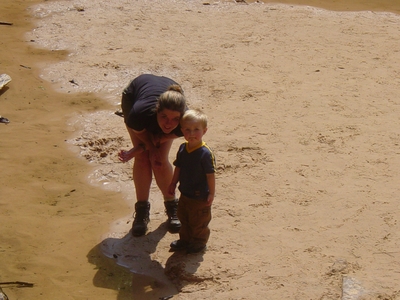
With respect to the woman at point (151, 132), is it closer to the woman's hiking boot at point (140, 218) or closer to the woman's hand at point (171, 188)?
the woman's hiking boot at point (140, 218)

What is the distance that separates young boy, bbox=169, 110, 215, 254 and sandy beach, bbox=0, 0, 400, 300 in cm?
18

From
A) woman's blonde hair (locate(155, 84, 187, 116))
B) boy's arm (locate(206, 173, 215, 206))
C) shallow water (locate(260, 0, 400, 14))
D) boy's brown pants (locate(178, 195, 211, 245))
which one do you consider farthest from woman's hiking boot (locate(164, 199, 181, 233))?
shallow water (locate(260, 0, 400, 14))

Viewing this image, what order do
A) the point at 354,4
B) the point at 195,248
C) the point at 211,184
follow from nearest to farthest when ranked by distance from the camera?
the point at 211,184 → the point at 195,248 → the point at 354,4

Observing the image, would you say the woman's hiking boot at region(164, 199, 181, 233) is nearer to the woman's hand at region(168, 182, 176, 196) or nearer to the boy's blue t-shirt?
the woman's hand at region(168, 182, 176, 196)

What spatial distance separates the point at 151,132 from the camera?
453 cm

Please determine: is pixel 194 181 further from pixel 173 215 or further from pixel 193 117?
pixel 173 215

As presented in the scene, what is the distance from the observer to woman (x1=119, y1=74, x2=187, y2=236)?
422cm

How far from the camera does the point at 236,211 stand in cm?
506

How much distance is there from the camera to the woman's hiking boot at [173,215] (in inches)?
190

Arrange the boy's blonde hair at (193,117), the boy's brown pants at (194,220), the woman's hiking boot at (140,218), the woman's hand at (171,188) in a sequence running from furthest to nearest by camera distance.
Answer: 1. the woman's hiking boot at (140,218)
2. the woman's hand at (171,188)
3. the boy's brown pants at (194,220)
4. the boy's blonde hair at (193,117)

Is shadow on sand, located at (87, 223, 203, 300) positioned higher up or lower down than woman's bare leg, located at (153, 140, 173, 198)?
lower down

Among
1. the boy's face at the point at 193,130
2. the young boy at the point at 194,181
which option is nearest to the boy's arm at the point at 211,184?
the young boy at the point at 194,181

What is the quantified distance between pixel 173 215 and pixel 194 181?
68 cm

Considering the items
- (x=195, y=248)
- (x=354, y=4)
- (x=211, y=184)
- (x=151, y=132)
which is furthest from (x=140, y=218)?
(x=354, y=4)
